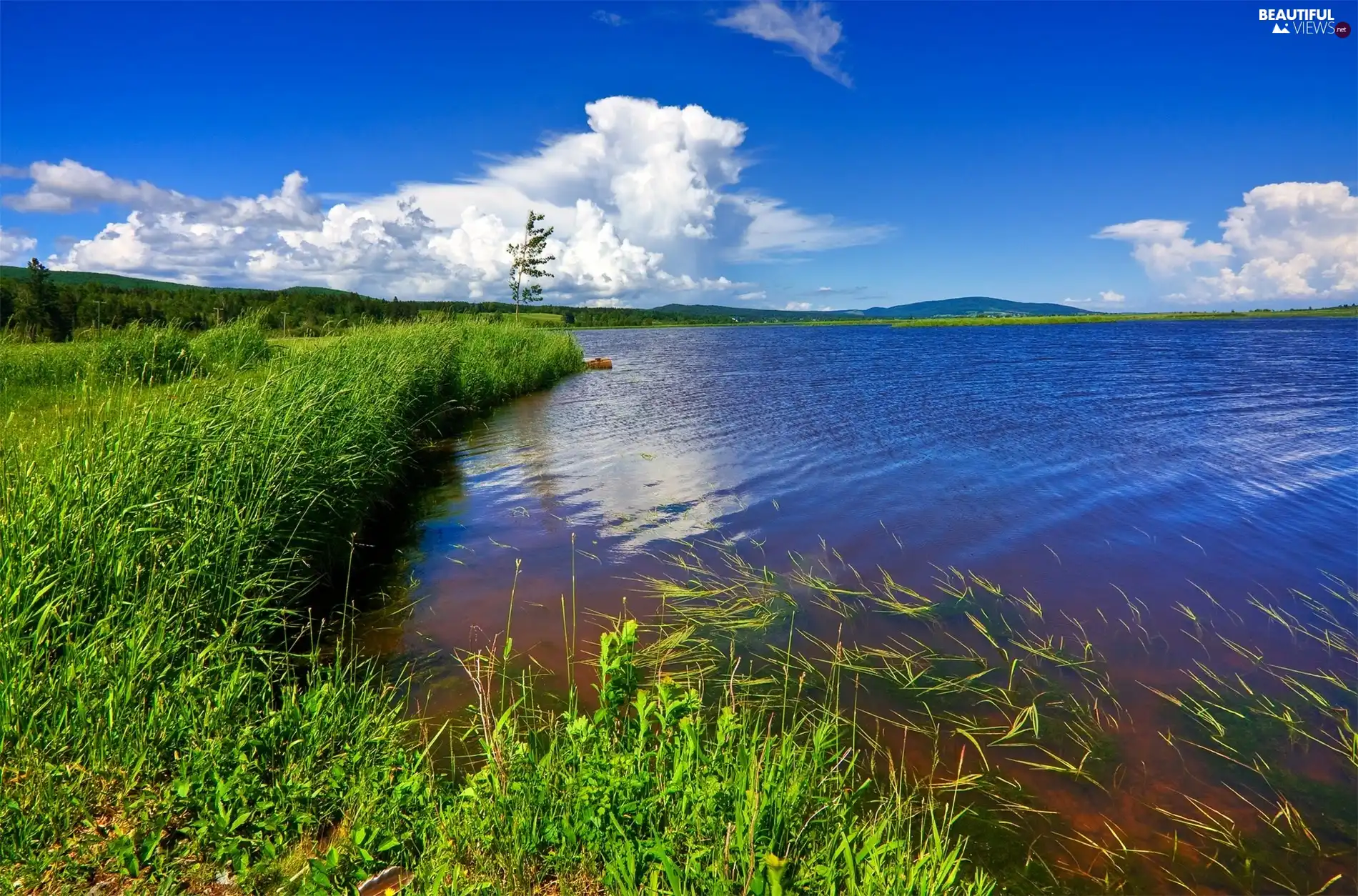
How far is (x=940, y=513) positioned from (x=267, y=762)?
1033cm

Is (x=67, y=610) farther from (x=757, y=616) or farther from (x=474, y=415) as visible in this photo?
(x=474, y=415)

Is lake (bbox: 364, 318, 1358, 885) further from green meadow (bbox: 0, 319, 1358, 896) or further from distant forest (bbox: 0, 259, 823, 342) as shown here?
distant forest (bbox: 0, 259, 823, 342)

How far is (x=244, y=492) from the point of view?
6332mm

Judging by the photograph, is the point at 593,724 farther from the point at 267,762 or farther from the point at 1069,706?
the point at 1069,706

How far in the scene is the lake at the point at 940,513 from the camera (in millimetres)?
7195

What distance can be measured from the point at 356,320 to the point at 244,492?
2237 cm

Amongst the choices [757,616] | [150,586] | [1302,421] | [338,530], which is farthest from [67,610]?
Answer: [1302,421]

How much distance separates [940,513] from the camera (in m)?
11.1

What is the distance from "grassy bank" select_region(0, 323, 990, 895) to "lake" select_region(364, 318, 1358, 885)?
181 cm

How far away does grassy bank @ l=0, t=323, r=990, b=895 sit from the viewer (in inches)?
115

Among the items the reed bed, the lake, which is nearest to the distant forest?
the lake

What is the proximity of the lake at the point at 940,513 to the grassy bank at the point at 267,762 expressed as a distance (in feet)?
5.93

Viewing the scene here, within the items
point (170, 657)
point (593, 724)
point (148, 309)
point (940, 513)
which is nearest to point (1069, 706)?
point (593, 724)

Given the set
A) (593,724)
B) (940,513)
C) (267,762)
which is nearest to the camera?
(267,762)
